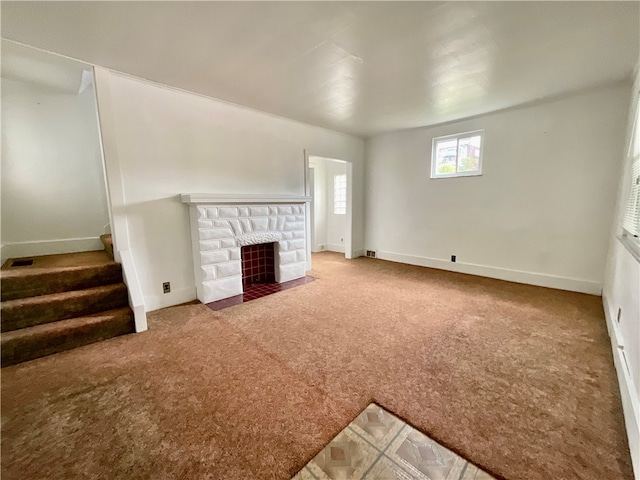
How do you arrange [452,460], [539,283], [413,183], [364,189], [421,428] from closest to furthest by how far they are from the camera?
[452,460] < [421,428] < [539,283] < [413,183] < [364,189]

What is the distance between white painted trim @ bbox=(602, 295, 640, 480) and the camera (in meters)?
1.18

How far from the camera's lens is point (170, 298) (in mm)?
3098

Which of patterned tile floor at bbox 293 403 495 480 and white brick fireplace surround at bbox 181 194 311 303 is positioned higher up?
white brick fireplace surround at bbox 181 194 311 303

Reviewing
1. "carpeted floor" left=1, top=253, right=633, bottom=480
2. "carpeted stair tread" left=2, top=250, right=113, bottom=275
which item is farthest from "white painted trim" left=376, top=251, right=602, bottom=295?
"carpeted stair tread" left=2, top=250, right=113, bottom=275

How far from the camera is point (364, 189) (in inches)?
221

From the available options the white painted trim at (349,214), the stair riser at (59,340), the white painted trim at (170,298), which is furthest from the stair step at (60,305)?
the white painted trim at (349,214)

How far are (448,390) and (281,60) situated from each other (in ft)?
9.72

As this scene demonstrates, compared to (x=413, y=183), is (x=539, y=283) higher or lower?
lower

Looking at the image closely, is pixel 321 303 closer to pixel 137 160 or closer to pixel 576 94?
pixel 137 160

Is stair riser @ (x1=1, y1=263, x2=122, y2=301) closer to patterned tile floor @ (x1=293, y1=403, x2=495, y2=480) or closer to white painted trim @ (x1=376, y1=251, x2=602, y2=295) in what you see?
patterned tile floor @ (x1=293, y1=403, x2=495, y2=480)

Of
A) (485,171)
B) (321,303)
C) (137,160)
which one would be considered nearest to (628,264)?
(485,171)

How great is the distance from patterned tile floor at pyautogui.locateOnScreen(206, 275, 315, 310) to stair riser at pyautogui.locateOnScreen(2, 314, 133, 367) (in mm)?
882

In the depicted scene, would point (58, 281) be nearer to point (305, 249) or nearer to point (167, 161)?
point (167, 161)

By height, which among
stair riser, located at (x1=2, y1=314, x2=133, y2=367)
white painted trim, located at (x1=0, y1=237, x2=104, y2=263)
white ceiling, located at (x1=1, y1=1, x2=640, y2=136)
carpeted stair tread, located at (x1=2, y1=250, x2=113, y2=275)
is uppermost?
white ceiling, located at (x1=1, y1=1, x2=640, y2=136)
